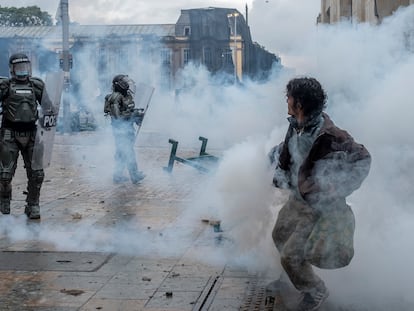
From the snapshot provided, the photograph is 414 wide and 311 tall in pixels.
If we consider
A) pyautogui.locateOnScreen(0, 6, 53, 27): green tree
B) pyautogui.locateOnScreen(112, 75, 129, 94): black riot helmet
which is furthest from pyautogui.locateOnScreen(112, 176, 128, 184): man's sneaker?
pyautogui.locateOnScreen(0, 6, 53, 27): green tree

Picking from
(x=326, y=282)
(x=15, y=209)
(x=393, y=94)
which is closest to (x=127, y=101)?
(x=15, y=209)

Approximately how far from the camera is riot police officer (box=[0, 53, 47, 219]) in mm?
7285

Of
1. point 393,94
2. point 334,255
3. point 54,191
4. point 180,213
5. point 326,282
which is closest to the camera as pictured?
point 334,255

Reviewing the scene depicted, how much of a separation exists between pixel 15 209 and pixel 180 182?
11.2 feet

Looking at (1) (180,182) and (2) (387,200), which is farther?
(1) (180,182)

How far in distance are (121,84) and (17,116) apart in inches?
151

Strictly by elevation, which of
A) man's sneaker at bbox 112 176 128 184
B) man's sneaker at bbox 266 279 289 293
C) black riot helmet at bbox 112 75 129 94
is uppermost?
black riot helmet at bbox 112 75 129 94

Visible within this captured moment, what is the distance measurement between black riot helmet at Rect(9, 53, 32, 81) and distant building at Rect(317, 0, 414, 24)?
4.83 metres

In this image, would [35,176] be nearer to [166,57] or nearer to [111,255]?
[111,255]

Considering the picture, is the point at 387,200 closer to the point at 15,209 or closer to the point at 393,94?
the point at 393,94

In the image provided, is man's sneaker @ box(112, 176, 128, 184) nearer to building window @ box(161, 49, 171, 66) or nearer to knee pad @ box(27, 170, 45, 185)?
knee pad @ box(27, 170, 45, 185)

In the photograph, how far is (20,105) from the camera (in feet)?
23.9

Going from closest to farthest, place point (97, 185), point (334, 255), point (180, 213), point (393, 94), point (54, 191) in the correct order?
point (334, 255) < point (393, 94) < point (180, 213) < point (54, 191) < point (97, 185)

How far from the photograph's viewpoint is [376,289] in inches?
182
